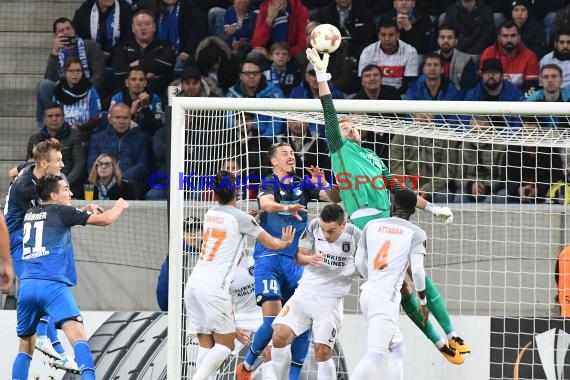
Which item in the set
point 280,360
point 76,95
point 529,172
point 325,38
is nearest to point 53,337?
point 280,360

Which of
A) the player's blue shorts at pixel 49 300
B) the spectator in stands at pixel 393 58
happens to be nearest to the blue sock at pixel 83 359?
the player's blue shorts at pixel 49 300

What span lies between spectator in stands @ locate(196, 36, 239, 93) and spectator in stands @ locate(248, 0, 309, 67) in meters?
0.39

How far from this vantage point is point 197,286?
440 inches

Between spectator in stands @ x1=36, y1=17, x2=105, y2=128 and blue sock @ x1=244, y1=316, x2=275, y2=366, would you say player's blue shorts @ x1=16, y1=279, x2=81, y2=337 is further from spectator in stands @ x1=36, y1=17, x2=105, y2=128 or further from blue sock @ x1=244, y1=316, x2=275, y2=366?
spectator in stands @ x1=36, y1=17, x2=105, y2=128

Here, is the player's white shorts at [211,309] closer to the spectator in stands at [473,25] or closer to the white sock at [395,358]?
the white sock at [395,358]

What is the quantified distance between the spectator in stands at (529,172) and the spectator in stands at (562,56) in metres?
2.06

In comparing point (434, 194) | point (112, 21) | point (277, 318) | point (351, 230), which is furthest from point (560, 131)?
point (112, 21)

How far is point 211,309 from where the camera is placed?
1116 cm

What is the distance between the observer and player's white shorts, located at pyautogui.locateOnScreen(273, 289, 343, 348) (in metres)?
11.1

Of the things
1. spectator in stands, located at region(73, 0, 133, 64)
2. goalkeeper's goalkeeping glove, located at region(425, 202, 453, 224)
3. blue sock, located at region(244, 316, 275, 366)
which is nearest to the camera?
goalkeeper's goalkeeping glove, located at region(425, 202, 453, 224)

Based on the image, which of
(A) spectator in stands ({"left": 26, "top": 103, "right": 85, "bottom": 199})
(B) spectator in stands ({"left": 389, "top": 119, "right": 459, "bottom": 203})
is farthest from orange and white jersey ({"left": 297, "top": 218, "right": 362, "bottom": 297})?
(A) spectator in stands ({"left": 26, "top": 103, "right": 85, "bottom": 199})

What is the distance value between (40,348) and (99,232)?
1959mm

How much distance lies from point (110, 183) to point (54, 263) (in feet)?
9.49

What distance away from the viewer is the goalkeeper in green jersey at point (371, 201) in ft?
36.6
